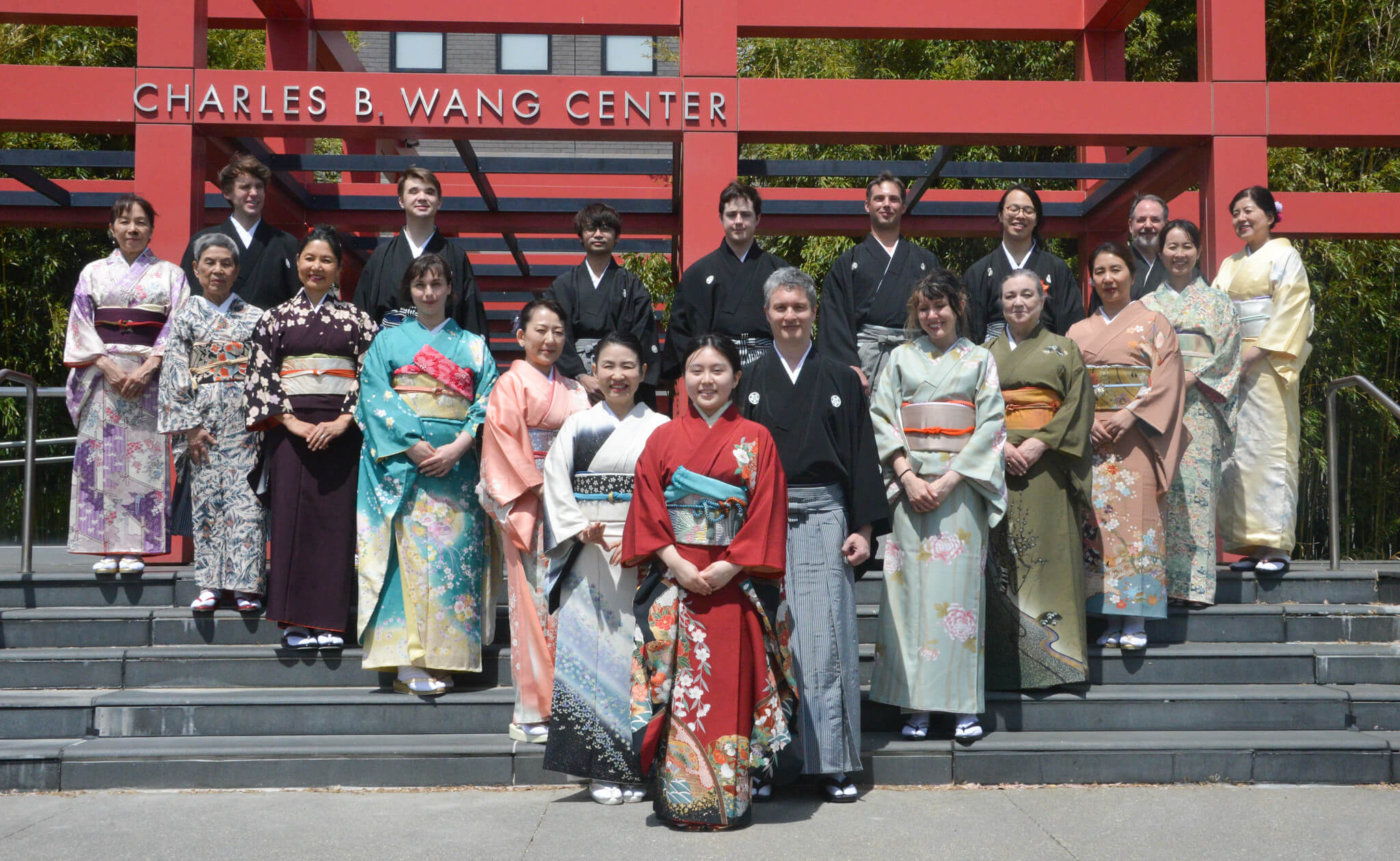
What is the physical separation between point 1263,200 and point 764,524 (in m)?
3.51

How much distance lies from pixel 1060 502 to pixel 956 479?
62cm

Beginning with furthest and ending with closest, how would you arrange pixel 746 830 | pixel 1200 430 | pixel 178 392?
pixel 1200 430 < pixel 178 392 < pixel 746 830

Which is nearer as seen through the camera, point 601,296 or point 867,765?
point 867,765

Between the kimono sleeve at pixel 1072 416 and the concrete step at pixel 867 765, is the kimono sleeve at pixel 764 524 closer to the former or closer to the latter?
the concrete step at pixel 867 765

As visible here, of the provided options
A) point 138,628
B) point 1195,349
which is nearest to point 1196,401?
point 1195,349

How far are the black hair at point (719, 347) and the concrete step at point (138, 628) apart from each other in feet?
5.98

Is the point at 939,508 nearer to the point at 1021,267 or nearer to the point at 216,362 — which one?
the point at 1021,267

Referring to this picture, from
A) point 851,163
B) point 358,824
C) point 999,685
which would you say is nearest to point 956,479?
point 999,685

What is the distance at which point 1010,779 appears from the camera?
434 cm

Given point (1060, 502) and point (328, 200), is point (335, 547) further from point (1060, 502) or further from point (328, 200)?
point (328, 200)

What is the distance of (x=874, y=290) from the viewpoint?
5.42 meters

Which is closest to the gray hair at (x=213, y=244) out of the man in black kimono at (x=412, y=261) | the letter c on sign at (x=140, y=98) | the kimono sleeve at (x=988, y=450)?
the man in black kimono at (x=412, y=261)

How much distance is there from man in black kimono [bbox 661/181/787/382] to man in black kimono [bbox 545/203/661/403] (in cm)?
15

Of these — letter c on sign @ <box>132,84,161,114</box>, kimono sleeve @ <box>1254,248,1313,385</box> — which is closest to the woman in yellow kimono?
kimono sleeve @ <box>1254,248,1313,385</box>
